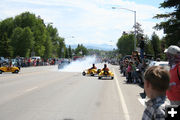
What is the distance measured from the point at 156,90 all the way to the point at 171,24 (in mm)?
28491

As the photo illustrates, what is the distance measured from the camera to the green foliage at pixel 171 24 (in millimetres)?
28527

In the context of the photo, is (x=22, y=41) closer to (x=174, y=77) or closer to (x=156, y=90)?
(x=174, y=77)

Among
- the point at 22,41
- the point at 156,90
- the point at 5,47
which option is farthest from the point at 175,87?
the point at 22,41

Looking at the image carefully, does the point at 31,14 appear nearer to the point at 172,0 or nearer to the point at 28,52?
the point at 28,52

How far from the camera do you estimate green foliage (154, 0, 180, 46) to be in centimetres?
2853

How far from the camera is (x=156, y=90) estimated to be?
8.84ft

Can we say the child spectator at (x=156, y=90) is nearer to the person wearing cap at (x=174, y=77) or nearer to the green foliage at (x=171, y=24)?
the person wearing cap at (x=174, y=77)

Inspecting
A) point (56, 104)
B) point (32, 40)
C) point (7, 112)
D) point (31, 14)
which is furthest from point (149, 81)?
point (31, 14)

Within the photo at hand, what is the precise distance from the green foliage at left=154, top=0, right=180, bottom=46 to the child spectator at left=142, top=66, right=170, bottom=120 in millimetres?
26285

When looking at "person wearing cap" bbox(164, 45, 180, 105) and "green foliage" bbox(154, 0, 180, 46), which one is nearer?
"person wearing cap" bbox(164, 45, 180, 105)

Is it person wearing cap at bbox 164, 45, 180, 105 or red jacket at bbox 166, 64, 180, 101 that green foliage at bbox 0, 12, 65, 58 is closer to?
person wearing cap at bbox 164, 45, 180, 105

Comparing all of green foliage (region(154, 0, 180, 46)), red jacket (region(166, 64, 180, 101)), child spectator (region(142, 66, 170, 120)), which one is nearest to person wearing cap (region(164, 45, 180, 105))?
red jacket (region(166, 64, 180, 101))

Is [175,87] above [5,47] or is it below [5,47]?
below

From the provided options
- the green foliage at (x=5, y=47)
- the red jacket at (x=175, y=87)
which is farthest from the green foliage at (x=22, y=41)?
the red jacket at (x=175, y=87)
